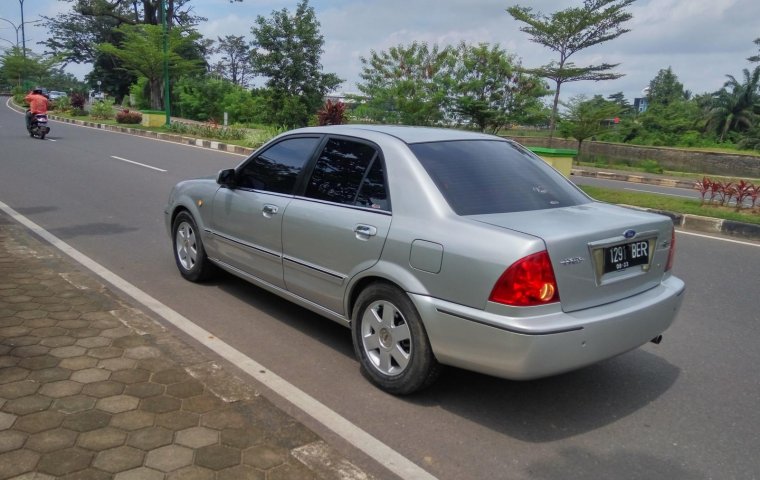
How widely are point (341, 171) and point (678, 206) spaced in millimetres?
8580

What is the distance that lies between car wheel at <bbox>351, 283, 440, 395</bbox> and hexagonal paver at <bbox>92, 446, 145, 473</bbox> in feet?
4.55

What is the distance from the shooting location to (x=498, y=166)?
388 centimetres

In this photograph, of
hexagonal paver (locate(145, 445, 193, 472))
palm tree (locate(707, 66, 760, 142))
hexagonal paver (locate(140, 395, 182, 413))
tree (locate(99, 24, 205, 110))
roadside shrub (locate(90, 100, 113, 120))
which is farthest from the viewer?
palm tree (locate(707, 66, 760, 142))

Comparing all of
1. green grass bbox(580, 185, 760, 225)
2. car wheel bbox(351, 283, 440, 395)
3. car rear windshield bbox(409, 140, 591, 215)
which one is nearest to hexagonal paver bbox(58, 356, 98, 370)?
car wheel bbox(351, 283, 440, 395)

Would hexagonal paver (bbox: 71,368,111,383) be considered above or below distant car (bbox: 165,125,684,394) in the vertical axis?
below

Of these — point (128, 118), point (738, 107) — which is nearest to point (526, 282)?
point (128, 118)

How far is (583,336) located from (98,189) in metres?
9.51

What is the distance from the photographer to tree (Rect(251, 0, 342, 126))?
23594mm

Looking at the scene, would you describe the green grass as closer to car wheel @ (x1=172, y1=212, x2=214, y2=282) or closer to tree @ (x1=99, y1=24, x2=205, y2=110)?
car wheel @ (x1=172, y1=212, x2=214, y2=282)

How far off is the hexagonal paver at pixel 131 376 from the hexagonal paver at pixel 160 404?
0.82ft

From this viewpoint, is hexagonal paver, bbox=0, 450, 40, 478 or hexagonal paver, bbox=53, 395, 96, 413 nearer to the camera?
hexagonal paver, bbox=0, 450, 40, 478

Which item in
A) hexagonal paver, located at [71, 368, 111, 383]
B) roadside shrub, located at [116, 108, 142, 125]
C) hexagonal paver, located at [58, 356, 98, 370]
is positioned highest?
roadside shrub, located at [116, 108, 142, 125]

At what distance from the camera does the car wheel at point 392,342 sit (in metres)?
3.29

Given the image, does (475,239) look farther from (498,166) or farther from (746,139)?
(746,139)
